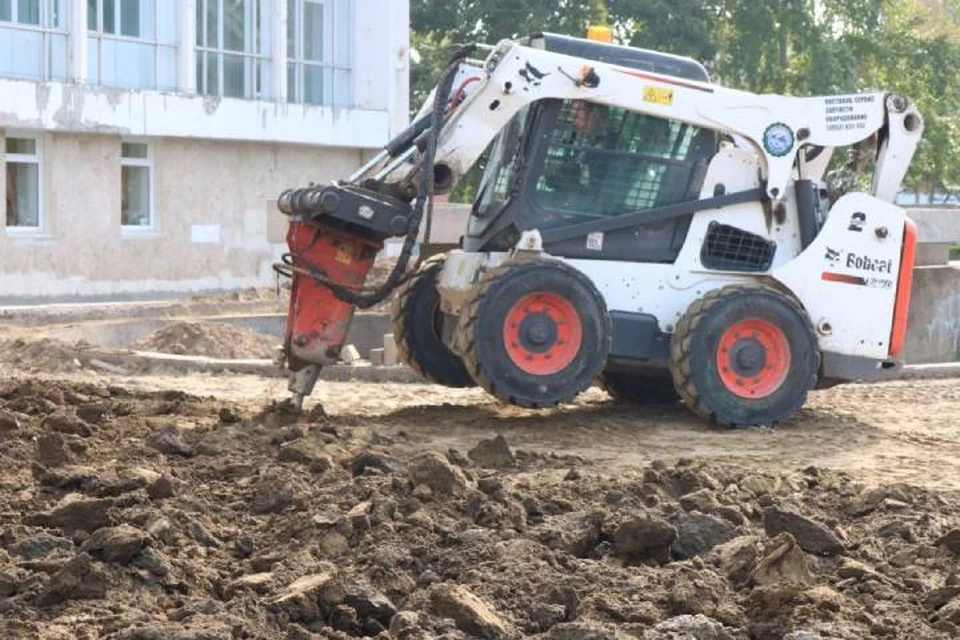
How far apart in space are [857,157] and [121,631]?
871cm

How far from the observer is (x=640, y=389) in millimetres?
13664

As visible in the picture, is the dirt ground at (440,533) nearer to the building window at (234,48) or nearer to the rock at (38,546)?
the rock at (38,546)

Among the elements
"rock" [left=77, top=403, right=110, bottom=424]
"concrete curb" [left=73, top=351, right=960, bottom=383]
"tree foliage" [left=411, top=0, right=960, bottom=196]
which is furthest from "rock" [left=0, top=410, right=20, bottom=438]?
"tree foliage" [left=411, top=0, right=960, bottom=196]

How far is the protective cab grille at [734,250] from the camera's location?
41.3ft

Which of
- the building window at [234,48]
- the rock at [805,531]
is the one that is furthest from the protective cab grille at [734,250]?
the building window at [234,48]

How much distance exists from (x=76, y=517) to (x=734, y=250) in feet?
20.9

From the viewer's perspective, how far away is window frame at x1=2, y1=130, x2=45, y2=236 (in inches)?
1090

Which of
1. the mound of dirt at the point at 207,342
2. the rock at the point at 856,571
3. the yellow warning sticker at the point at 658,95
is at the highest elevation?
the yellow warning sticker at the point at 658,95

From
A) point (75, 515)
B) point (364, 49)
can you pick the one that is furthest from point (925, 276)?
point (364, 49)

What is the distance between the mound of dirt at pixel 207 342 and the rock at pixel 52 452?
8.04 meters

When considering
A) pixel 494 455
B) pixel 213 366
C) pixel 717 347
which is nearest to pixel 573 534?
pixel 494 455

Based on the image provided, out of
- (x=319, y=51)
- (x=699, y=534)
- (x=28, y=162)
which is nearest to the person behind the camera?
(x=699, y=534)

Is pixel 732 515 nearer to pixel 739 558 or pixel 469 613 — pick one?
pixel 739 558

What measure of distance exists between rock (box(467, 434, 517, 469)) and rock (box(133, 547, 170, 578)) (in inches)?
144
